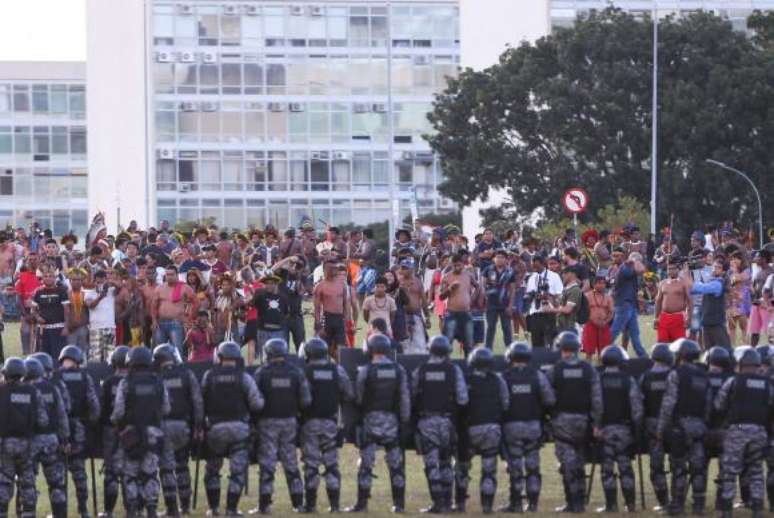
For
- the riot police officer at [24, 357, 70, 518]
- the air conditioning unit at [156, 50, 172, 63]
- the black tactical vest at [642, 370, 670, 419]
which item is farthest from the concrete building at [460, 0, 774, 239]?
the riot police officer at [24, 357, 70, 518]

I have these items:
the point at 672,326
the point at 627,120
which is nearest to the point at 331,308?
the point at 672,326

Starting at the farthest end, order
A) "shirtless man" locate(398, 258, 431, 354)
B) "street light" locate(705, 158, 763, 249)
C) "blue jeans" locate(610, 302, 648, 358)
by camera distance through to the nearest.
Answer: "street light" locate(705, 158, 763, 249) < "blue jeans" locate(610, 302, 648, 358) < "shirtless man" locate(398, 258, 431, 354)

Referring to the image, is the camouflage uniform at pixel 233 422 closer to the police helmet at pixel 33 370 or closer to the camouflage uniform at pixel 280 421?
the camouflage uniform at pixel 280 421

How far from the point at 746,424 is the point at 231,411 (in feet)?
16.5

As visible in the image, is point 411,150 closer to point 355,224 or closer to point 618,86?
point 355,224

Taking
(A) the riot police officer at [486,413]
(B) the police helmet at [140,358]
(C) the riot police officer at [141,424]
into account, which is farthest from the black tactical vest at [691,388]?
(B) the police helmet at [140,358]

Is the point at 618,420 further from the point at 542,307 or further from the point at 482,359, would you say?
the point at 542,307

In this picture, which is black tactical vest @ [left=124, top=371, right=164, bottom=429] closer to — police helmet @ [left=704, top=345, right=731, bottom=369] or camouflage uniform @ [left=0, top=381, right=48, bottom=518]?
Answer: camouflage uniform @ [left=0, top=381, right=48, bottom=518]

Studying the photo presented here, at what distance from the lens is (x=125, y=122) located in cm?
9012

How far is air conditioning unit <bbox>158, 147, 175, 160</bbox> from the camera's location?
87125mm

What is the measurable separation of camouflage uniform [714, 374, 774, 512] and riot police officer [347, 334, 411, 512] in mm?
3150

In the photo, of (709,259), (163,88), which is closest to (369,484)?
(709,259)

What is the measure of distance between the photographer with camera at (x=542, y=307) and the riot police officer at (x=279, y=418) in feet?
33.2

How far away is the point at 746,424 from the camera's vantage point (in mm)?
22047
